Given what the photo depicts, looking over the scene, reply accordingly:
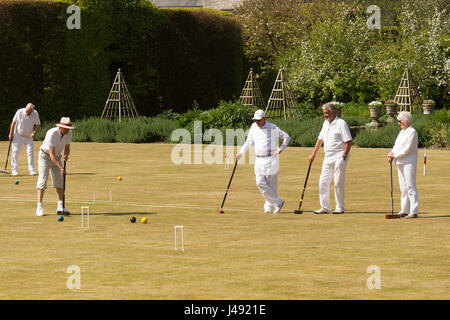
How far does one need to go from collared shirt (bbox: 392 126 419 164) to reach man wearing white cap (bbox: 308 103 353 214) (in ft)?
2.85

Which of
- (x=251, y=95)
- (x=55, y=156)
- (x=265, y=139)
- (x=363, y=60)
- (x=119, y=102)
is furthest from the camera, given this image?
(x=251, y=95)

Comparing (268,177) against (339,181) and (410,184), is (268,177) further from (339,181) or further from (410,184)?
(410,184)

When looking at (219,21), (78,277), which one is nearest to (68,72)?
(219,21)

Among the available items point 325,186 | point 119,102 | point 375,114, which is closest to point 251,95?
point 119,102

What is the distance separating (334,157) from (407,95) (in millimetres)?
A: 18826

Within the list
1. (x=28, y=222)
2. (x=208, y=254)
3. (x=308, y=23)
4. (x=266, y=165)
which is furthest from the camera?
Answer: (x=308, y=23)

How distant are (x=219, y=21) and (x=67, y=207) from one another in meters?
24.3

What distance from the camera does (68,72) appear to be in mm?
32969

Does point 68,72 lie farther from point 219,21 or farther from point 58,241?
point 58,241

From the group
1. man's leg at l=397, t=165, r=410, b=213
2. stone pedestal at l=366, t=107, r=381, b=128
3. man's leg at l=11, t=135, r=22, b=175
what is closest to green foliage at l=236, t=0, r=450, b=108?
stone pedestal at l=366, t=107, r=381, b=128

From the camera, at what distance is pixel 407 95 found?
32562 mm

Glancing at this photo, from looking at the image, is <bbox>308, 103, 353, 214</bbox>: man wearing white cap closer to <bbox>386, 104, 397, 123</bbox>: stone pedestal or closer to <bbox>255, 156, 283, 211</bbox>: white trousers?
<bbox>255, 156, 283, 211</bbox>: white trousers

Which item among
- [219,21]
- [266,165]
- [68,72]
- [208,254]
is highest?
[219,21]

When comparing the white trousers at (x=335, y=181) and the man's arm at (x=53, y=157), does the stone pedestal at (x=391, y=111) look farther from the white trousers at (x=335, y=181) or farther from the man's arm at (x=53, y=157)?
the man's arm at (x=53, y=157)
